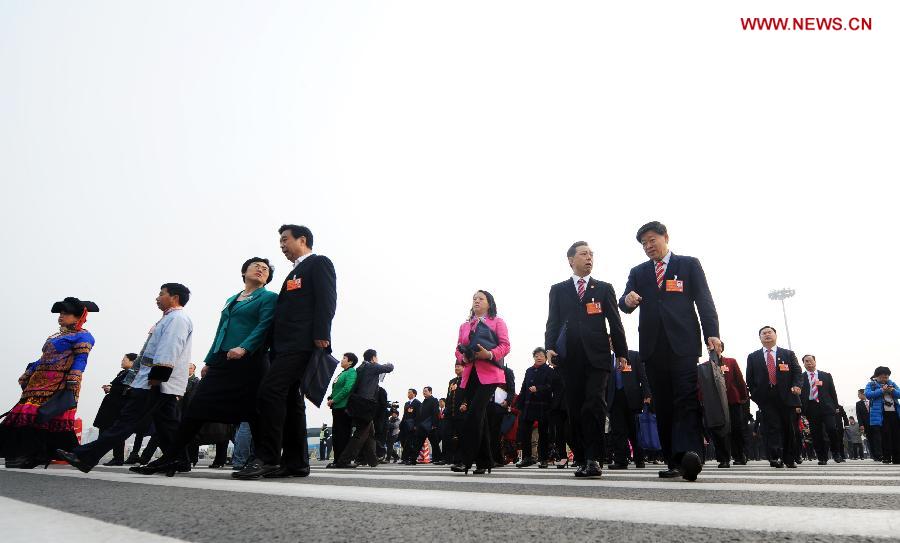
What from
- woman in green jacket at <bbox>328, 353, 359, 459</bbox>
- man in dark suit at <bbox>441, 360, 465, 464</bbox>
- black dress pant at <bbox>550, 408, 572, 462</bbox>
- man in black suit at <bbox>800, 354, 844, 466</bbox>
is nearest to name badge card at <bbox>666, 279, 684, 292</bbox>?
man in dark suit at <bbox>441, 360, 465, 464</bbox>

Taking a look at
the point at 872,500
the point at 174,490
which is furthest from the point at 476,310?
the point at 872,500

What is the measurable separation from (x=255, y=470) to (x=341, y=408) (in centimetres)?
623

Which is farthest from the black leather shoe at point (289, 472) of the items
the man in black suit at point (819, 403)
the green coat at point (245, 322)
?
the man in black suit at point (819, 403)

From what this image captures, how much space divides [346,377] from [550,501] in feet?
28.9

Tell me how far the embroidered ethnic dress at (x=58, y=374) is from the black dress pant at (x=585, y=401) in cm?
620

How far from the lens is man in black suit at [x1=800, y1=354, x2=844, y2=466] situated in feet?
43.5

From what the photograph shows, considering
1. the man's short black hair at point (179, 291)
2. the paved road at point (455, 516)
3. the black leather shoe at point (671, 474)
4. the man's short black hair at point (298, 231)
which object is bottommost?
the black leather shoe at point (671, 474)

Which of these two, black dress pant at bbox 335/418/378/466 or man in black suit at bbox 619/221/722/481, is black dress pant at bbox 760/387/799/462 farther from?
black dress pant at bbox 335/418/378/466

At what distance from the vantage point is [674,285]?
5238 millimetres

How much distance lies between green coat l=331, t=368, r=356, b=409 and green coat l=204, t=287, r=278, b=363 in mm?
5419

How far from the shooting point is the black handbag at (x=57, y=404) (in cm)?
761

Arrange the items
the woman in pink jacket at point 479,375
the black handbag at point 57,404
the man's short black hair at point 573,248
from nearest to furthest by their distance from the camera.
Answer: the man's short black hair at point 573,248, the woman in pink jacket at point 479,375, the black handbag at point 57,404

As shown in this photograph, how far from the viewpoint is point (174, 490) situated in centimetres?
363

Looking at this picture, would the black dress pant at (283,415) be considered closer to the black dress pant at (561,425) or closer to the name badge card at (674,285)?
the name badge card at (674,285)
